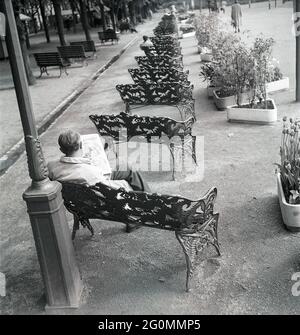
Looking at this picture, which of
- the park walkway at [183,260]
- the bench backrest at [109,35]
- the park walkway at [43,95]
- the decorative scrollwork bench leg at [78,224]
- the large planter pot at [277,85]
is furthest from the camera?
the bench backrest at [109,35]

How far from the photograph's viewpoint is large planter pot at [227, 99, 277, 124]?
8906 mm

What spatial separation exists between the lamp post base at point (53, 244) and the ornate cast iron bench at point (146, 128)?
9.89 feet

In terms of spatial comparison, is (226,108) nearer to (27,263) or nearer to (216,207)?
(216,207)

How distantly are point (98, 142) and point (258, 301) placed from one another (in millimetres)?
2566

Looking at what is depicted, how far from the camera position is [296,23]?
9648 mm

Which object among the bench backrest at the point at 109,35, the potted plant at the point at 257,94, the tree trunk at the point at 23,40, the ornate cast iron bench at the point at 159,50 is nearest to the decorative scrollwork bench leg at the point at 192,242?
the potted plant at the point at 257,94

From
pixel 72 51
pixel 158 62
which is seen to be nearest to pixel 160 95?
pixel 158 62

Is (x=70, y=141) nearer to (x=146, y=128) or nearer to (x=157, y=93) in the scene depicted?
(x=146, y=128)

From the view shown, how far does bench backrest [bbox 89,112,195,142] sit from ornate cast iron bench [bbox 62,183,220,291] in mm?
2557

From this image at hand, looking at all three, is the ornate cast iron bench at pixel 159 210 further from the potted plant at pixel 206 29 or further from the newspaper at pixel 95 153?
the potted plant at pixel 206 29

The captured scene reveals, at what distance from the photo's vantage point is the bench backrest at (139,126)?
7098 millimetres

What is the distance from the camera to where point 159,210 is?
4.39 meters

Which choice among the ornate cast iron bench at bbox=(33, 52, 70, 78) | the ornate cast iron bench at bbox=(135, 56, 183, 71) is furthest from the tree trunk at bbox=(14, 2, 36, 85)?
the ornate cast iron bench at bbox=(135, 56, 183, 71)

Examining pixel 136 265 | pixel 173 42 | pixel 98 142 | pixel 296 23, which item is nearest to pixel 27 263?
pixel 136 265
